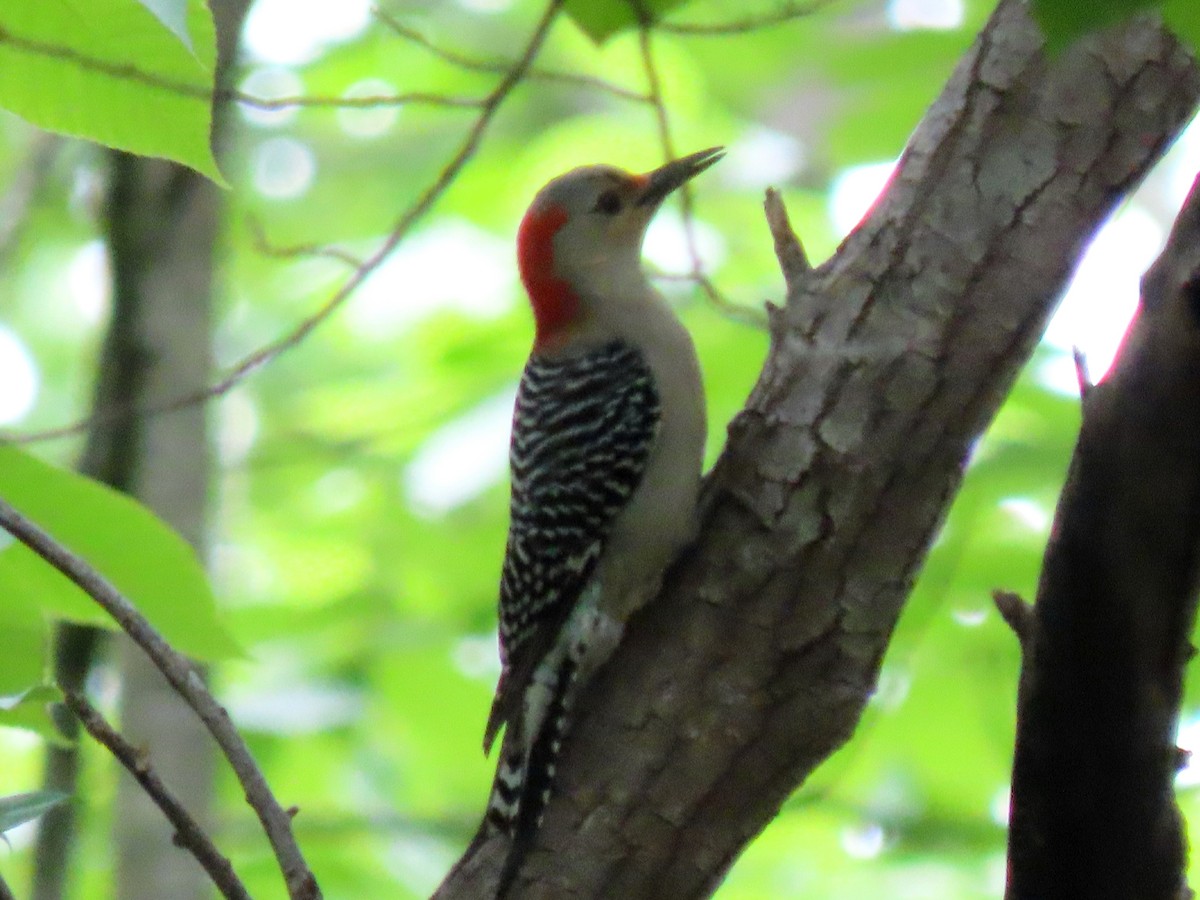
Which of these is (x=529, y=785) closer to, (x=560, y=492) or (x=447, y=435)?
(x=560, y=492)

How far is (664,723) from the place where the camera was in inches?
127

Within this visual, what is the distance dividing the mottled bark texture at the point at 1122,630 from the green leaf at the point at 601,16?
5.05 ft

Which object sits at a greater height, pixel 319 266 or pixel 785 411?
pixel 319 266

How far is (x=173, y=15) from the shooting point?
6.37 ft

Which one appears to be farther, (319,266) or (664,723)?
(319,266)

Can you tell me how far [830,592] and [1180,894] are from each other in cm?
126

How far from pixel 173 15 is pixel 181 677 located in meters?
1.05

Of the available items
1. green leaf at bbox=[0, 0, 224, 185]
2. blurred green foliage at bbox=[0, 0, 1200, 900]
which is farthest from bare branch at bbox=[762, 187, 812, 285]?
green leaf at bbox=[0, 0, 224, 185]

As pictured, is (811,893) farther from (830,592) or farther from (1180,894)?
(1180,894)

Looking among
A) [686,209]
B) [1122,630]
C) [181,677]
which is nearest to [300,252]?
[686,209]

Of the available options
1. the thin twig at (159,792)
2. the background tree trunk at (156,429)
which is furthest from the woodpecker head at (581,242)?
the thin twig at (159,792)

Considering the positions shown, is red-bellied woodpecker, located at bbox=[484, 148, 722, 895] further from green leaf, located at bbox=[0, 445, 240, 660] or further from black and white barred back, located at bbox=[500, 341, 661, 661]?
green leaf, located at bbox=[0, 445, 240, 660]

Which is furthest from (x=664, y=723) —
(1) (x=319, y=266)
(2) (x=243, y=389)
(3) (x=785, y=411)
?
(1) (x=319, y=266)

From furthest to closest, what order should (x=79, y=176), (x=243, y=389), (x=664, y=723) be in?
(x=243, y=389), (x=79, y=176), (x=664, y=723)
